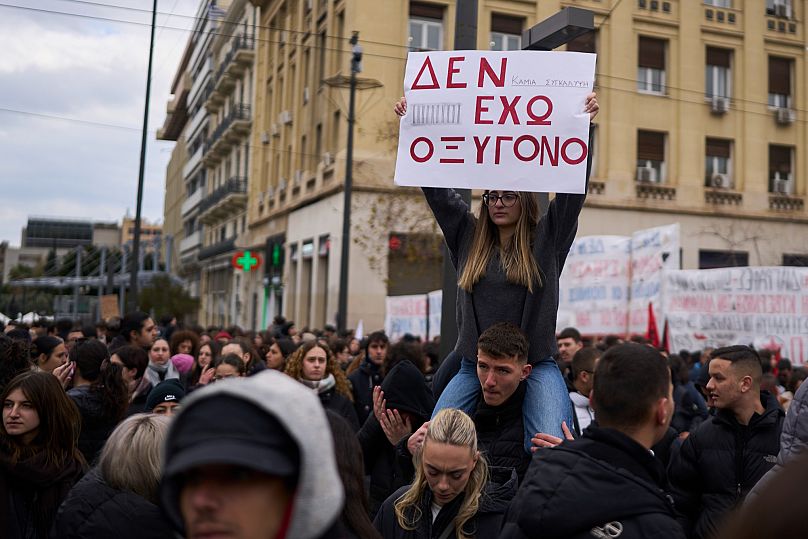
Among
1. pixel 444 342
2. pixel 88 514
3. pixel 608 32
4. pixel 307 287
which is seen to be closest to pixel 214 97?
pixel 307 287

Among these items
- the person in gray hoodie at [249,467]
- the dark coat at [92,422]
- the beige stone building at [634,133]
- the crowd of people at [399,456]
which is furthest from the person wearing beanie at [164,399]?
the beige stone building at [634,133]

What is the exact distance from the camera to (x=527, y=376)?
4.18 metres

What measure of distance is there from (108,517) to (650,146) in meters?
29.1

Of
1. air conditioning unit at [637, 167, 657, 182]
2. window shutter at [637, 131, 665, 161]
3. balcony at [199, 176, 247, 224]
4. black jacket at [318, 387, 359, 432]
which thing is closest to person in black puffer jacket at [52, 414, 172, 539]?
black jacket at [318, 387, 359, 432]

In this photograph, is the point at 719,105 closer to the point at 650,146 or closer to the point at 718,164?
the point at 718,164

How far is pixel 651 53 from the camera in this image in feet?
99.8

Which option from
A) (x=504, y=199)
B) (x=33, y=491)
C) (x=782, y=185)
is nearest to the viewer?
(x=33, y=491)

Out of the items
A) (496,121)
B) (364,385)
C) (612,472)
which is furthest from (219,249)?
(612,472)

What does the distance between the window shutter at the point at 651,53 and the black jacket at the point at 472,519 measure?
93.7 ft

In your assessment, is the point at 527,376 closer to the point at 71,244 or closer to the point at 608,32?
the point at 608,32

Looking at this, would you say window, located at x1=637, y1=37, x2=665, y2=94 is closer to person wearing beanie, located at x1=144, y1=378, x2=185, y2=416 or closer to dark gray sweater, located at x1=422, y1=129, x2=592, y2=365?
person wearing beanie, located at x1=144, y1=378, x2=185, y2=416

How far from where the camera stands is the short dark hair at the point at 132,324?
977 cm

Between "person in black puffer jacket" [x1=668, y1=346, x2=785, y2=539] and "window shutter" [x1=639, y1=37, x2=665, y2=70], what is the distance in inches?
1054

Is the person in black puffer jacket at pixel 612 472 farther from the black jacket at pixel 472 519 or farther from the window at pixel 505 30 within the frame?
the window at pixel 505 30
